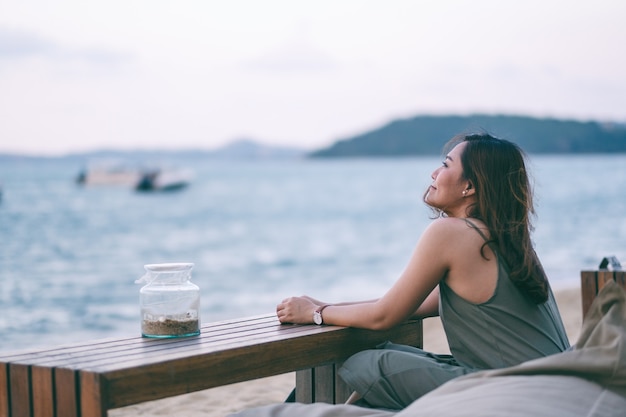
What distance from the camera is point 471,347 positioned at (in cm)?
274

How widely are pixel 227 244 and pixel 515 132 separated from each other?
2058 cm

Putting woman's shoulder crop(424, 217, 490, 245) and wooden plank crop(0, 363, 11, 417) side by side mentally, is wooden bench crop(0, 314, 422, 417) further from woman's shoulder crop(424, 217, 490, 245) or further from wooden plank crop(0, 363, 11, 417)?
woman's shoulder crop(424, 217, 490, 245)

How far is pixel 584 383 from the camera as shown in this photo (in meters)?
2.12

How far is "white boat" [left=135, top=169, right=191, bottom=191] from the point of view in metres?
70.9

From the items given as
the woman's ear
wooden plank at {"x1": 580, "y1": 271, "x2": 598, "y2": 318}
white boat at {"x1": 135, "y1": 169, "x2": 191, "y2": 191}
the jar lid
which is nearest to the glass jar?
the jar lid

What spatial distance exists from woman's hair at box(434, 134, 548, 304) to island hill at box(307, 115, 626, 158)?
42.4 metres

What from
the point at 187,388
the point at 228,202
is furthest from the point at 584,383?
the point at 228,202

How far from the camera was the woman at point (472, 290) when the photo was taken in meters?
2.69

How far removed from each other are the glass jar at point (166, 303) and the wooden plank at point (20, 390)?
49 cm

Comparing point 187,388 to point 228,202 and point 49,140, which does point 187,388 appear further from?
point 228,202

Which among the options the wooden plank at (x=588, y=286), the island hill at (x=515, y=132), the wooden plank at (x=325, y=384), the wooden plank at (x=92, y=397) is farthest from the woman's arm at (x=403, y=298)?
the island hill at (x=515, y=132)

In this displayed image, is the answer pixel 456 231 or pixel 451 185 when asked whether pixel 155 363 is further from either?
pixel 451 185

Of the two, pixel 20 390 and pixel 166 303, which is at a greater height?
pixel 166 303

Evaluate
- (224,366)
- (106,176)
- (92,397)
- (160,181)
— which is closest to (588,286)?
(224,366)
